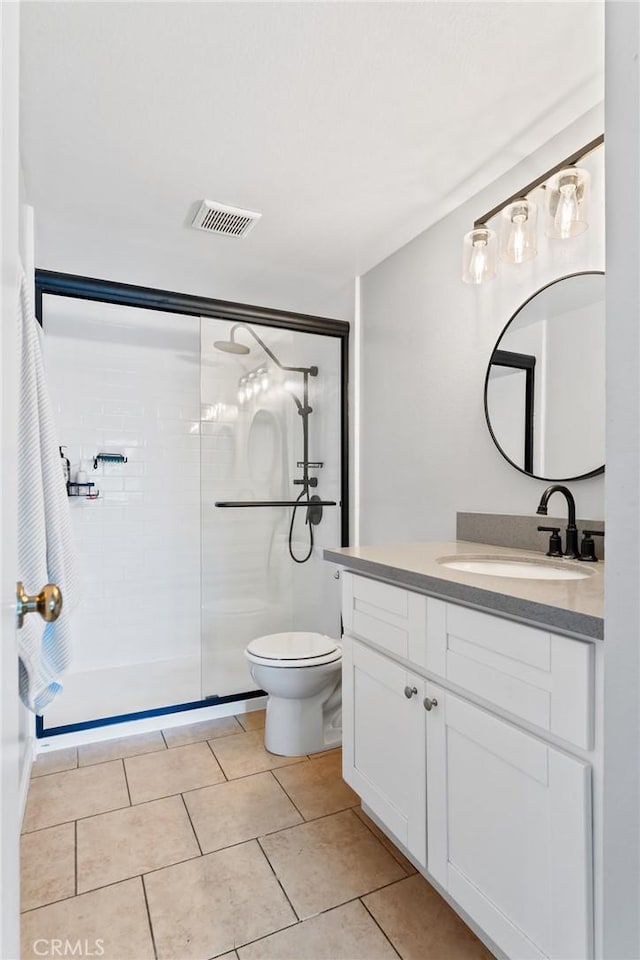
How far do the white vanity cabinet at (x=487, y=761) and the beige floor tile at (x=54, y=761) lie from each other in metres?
1.35

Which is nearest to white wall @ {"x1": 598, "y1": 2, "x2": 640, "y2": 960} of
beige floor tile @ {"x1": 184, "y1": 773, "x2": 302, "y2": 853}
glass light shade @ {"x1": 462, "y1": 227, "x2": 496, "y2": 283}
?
glass light shade @ {"x1": 462, "y1": 227, "x2": 496, "y2": 283}

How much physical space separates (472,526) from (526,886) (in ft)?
3.83

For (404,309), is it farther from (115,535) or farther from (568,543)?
(115,535)

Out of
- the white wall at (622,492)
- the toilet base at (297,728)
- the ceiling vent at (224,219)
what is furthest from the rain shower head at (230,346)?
the white wall at (622,492)

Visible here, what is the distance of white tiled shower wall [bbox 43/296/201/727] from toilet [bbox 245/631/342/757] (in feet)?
2.46

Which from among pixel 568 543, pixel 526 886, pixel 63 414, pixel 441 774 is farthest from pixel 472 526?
pixel 63 414

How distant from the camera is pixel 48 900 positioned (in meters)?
1.51

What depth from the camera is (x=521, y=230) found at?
5.82 feet

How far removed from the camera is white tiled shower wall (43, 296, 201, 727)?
311 centimetres

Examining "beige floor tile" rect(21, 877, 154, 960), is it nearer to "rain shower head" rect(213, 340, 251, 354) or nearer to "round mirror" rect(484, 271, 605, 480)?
"round mirror" rect(484, 271, 605, 480)

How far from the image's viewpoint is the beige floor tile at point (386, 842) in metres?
1.65

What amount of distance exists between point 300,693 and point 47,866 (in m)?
1.01

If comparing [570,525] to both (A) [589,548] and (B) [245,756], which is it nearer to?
(A) [589,548]

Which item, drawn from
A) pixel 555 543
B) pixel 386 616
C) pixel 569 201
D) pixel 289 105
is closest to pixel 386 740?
pixel 386 616
